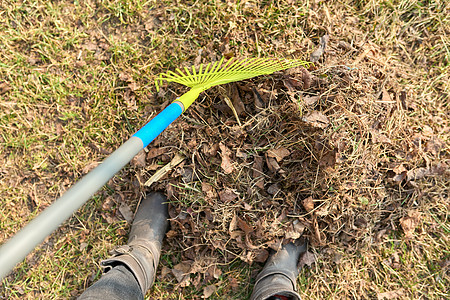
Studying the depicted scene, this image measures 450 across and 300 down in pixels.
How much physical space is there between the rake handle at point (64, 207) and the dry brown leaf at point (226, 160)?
51 cm

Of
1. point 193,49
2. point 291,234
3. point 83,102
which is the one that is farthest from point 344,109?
point 83,102

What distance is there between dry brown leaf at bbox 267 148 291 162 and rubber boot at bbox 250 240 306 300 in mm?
625

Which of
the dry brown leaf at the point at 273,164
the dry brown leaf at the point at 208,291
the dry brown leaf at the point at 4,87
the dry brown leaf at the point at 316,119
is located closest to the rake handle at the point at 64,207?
the dry brown leaf at the point at 273,164

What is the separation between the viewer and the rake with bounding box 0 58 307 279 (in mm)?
1118

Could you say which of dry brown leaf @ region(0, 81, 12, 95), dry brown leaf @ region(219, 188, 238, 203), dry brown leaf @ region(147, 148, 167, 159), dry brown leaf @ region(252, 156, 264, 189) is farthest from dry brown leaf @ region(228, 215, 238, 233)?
dry brown leaf @ region(0, 81, 12, 95)

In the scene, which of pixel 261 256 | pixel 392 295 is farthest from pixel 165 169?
pixel 392 295

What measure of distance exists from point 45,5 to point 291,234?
2.44 meters

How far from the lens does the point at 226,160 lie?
2.01 m

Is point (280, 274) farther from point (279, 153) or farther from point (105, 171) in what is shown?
point (105, 171)

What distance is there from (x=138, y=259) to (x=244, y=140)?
991 millimetres

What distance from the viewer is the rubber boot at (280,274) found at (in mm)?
1921

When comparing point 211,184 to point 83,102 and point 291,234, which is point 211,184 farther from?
point 83,102

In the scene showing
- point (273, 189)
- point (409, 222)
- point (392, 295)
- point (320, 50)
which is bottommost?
point (392, 295)

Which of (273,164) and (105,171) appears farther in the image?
(273,164)
